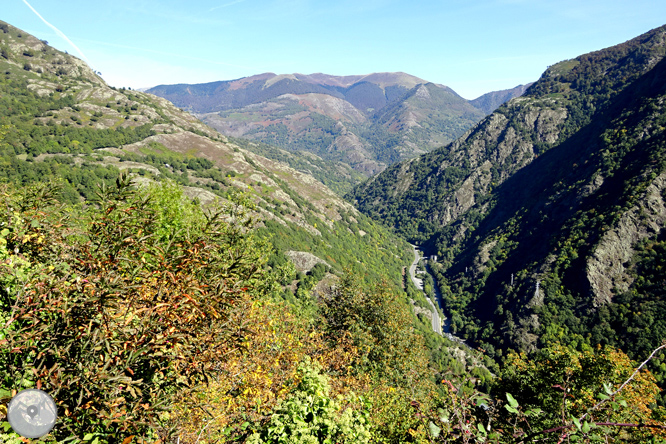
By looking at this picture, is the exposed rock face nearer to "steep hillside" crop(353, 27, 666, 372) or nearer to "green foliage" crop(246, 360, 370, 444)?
"steep hillside" crop(353, 27, 666, 372)

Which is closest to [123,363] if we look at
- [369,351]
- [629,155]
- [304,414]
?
[304,414]

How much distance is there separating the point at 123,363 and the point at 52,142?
182085 millimetres

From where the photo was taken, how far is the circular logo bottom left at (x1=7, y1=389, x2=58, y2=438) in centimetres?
526

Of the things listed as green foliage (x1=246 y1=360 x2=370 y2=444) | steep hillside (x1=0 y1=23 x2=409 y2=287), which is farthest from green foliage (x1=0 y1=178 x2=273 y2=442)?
steep hillside (x1=0 y1=23 x2=409 y2=287)

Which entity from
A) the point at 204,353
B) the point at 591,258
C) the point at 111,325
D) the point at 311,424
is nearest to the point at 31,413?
the point at 111,325

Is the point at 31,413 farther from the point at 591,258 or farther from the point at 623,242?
the point at 623,242

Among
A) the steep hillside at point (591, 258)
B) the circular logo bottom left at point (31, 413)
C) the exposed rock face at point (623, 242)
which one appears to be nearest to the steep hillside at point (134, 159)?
the steep hillside at point (591, 258)

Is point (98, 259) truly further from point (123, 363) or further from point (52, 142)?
point (52, 142)

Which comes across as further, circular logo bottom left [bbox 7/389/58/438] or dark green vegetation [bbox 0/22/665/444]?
dark green vegetation [bbox 0/22/665/444]

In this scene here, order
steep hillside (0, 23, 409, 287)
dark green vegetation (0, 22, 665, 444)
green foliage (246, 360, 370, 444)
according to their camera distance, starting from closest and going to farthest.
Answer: dark green vegetation (0, 22, 665, 444) → green foliage (246, 360, 370, 444) → steep hillside (0, 23, 409, 287)

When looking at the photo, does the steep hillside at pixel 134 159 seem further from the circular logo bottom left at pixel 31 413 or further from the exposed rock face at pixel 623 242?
the circular logo bottom left at pixel 31 413

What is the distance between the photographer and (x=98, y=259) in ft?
25.5

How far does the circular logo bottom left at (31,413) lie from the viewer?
526cm

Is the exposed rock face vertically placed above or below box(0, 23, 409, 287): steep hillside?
below
